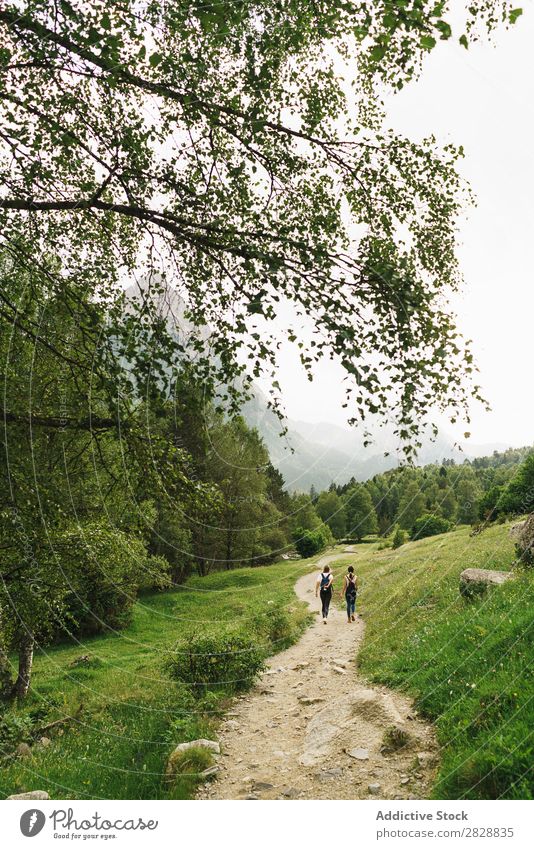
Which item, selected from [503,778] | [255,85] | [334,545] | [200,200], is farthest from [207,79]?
[334,545]

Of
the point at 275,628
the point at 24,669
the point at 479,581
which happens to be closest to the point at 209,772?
the point at 479,581

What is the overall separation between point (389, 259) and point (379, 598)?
723 inches

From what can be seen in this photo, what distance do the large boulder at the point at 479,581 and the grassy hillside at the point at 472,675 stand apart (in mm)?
393

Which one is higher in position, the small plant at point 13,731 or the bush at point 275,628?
the small plant at point 13,731

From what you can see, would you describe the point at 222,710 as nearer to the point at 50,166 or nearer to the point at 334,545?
the point at 50,166

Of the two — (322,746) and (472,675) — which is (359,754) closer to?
(322,746)

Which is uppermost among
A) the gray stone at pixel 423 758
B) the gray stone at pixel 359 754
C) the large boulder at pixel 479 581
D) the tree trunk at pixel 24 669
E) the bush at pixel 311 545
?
the large boulder at pixel 479 581

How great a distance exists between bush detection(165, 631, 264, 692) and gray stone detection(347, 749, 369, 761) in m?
4.86

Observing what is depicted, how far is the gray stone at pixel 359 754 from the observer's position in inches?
240

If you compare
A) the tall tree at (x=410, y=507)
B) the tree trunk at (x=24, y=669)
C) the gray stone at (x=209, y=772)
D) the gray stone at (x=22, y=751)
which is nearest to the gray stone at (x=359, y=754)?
the gray stone at (x=209, y=772)

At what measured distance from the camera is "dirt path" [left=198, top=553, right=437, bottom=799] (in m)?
5.59

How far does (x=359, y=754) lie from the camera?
6.18 metres

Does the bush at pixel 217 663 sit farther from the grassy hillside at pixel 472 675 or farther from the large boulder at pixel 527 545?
the large boulder at pixel 527 545

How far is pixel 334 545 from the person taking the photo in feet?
246
